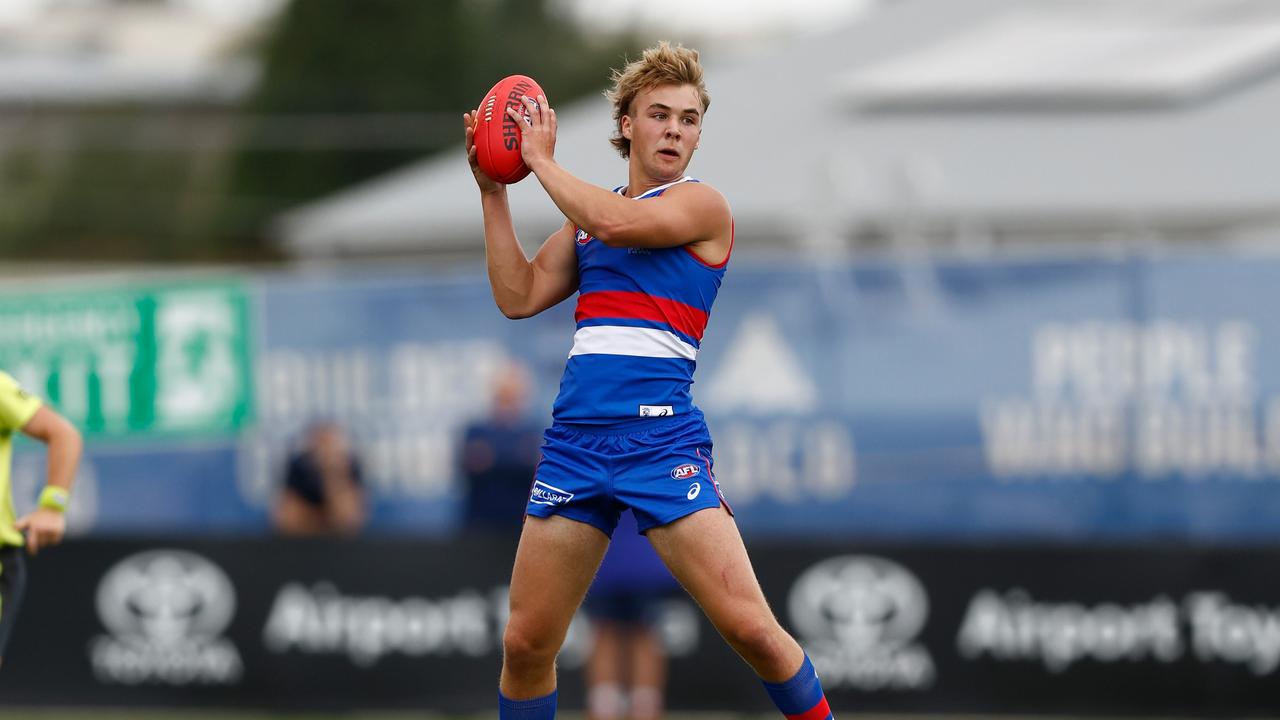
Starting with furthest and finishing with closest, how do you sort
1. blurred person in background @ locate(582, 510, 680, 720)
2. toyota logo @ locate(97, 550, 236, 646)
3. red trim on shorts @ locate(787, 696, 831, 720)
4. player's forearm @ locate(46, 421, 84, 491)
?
toyota logo @ locate(97, 550, 236, 646)
blurred person in background @ locate(582, 510, 680, 720)
player's forearm @ locate(46, 421, 84, 491)
red trim on shorts @ locate(787, 696, 831, 720)

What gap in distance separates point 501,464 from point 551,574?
5.88 m

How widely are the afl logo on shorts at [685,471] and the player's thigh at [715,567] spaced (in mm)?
114

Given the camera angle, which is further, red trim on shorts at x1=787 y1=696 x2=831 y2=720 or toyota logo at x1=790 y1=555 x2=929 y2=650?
toyota logo at x1=790 y1=555 x2=929 y2=650

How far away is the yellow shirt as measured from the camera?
630 cm

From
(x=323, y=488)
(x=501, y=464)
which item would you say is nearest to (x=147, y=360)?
(x=323, y=488)

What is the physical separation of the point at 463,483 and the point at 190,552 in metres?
1.91

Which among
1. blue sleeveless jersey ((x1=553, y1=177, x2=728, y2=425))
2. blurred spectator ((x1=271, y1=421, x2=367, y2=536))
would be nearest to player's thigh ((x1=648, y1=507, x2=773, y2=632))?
blue sleeveless jersey ((x1=553, y1=177, x2=728, y2=425))

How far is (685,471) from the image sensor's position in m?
5.41

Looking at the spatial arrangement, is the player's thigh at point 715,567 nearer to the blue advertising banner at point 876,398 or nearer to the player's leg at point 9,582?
the player's leg at point 9,582

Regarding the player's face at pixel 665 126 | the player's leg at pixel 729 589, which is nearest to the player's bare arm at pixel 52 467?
the player's leg at pixel 729 589

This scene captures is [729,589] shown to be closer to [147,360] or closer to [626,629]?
[626,629]

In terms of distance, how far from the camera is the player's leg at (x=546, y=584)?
5.37 m

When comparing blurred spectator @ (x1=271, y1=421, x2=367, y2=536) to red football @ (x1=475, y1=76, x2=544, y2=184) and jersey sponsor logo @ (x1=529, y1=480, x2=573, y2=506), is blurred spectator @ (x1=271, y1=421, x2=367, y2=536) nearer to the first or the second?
jersey sponsor logo @ (x1=529, y1=480, x2=573, y2=506)

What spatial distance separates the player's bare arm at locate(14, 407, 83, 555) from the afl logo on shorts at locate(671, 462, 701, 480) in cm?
221
